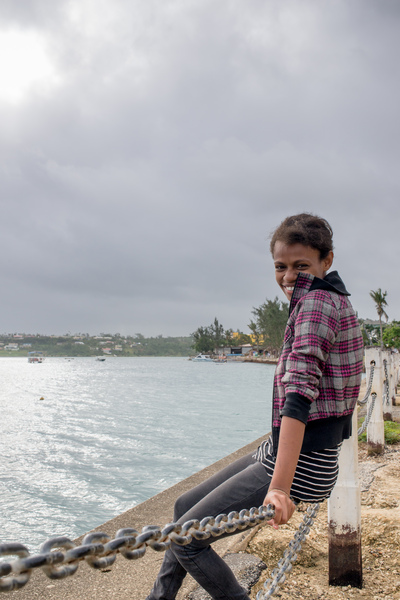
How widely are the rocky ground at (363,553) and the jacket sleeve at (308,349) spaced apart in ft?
5.25

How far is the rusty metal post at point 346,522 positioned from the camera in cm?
246

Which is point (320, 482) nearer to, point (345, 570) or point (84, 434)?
Result: point (345, 570)

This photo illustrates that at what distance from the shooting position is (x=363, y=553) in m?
3.01

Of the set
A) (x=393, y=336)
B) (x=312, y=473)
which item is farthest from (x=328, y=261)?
(x=393, y=336)

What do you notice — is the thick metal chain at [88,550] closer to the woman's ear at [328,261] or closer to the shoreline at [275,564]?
the woman's ear at [328,261]

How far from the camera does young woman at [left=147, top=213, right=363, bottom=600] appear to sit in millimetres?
1528

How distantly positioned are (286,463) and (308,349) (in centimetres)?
39

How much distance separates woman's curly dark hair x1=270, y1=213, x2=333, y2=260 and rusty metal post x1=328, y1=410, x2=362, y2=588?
43.2 inches

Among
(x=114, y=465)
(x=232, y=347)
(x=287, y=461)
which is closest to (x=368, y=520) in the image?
(x=287, y=461)

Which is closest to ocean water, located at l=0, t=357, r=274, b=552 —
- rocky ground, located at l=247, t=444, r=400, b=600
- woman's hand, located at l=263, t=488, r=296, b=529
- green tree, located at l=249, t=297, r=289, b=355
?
rocky ground, located at l=247, t=444, r=400, b=600

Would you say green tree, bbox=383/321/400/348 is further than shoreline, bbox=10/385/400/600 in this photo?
Yes

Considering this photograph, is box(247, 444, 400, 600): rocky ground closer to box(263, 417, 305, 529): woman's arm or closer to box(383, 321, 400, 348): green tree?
box(263, 417, 305, 529): woman's arm

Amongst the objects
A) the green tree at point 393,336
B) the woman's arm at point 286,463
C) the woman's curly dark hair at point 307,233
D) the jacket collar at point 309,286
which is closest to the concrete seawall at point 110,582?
the woman's arm at point 286,463

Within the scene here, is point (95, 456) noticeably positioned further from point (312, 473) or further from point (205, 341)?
point (205, 341)
